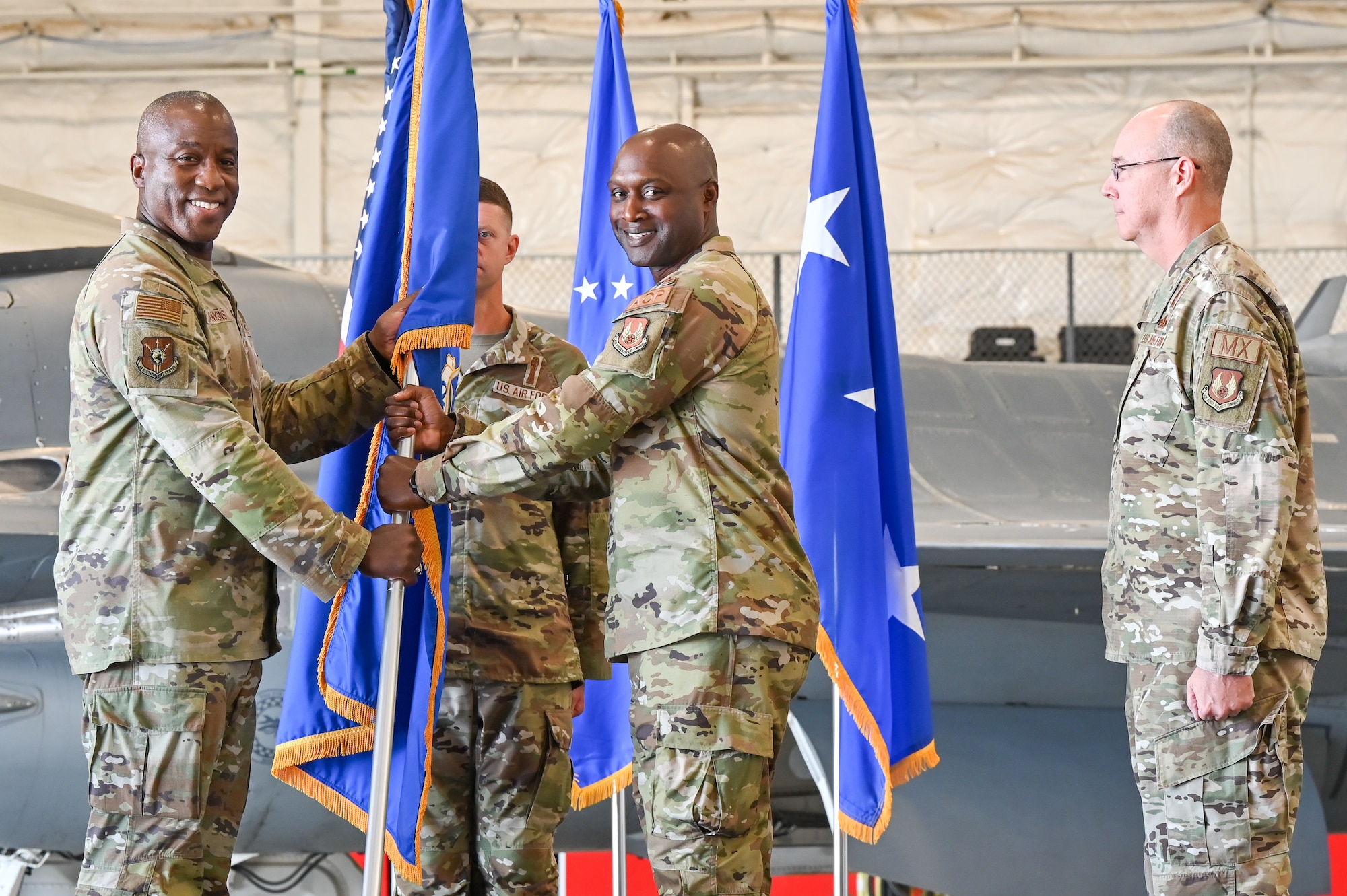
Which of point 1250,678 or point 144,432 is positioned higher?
point 144,432

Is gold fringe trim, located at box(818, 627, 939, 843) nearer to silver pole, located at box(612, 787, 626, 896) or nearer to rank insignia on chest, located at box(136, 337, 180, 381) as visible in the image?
silver pole, located at box(612, 787, 626, 896)

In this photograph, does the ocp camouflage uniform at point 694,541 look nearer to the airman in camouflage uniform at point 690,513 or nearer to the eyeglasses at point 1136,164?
the airman in camouflage uniform at point 690,513

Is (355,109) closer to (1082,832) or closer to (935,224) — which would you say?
(935,224)

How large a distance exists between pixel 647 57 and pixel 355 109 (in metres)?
2.71

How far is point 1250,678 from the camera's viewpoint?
2.43m

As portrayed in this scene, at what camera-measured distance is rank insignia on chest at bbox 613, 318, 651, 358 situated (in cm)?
235

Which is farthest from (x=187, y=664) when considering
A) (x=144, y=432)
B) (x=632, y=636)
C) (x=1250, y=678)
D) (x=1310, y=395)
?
(x=1310, y=395)

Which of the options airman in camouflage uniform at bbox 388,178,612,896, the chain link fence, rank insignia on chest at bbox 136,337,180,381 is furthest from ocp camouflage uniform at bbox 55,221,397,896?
the chain link fence

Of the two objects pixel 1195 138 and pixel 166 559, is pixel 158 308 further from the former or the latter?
pixel 1195 138

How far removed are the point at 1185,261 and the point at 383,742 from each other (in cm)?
198

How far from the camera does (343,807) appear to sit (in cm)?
290

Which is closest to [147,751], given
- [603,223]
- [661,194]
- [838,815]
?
[661,194]

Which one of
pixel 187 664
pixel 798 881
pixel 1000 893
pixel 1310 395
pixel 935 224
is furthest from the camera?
pixel 935 224

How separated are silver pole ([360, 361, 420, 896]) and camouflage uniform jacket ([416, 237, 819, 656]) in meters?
0.35
